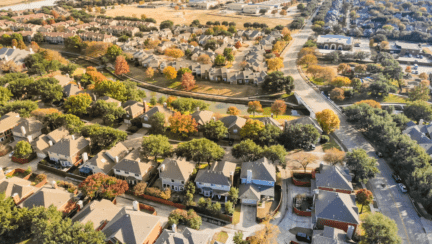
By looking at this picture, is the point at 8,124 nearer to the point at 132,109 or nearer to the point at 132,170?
the point at 132,109

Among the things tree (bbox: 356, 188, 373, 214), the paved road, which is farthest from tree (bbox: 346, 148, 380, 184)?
tree (bbox: 356, 188, 373, 214)

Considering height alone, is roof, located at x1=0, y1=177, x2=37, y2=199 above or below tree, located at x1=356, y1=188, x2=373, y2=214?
above

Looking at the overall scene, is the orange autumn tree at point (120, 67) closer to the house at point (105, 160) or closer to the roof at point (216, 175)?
the house at point (105, 160)

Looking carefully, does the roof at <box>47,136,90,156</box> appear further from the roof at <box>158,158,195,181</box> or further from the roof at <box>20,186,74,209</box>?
the roof at <box>158,158,195,181</box>

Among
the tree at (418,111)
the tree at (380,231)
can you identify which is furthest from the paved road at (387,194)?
the tree at (418,111)

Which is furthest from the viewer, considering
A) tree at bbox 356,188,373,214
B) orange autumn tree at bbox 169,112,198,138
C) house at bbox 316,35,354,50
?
house at bbox 316,35,354,50

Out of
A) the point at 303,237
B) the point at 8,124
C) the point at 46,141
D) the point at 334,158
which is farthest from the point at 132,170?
the point at 334,158
